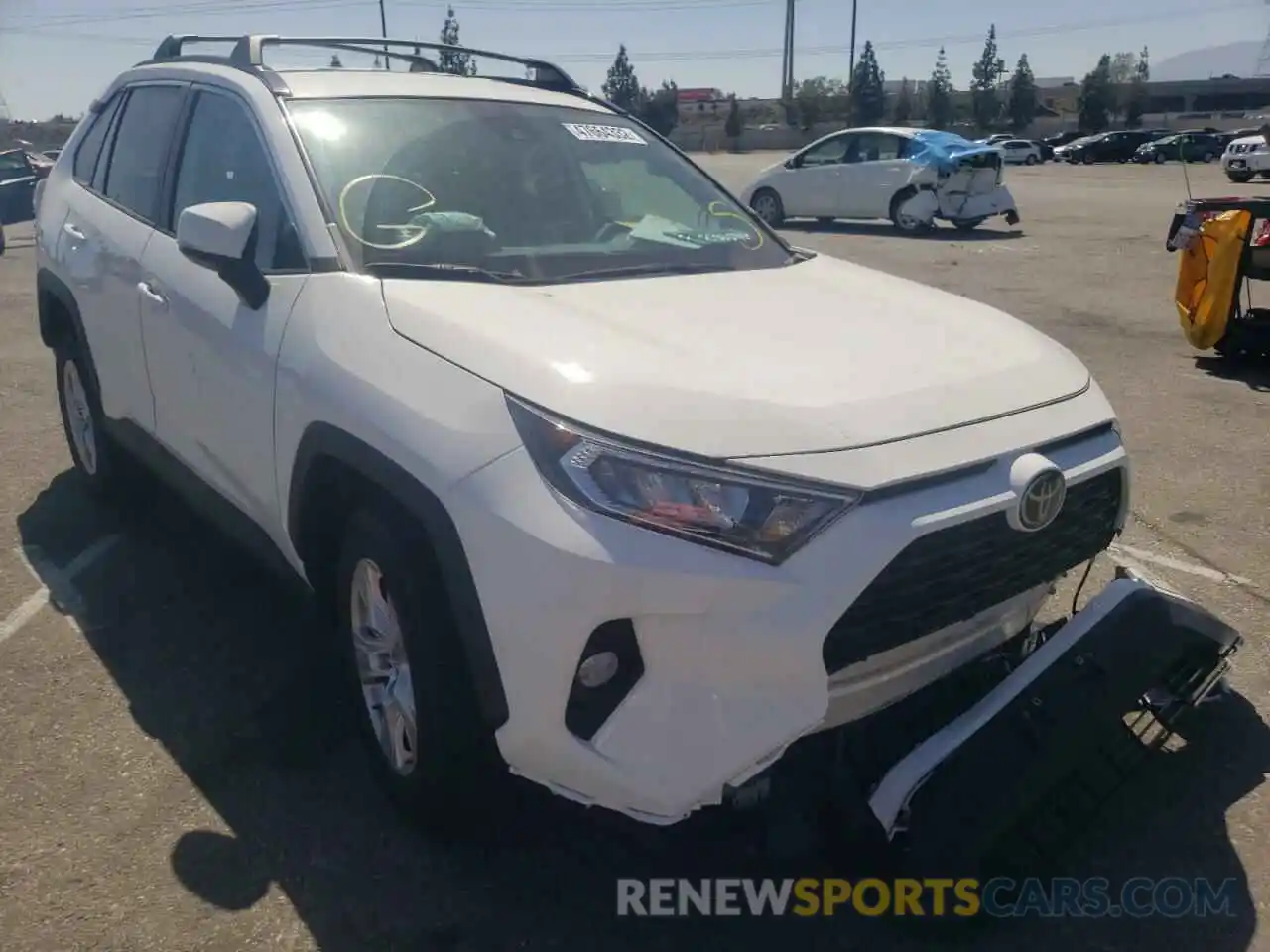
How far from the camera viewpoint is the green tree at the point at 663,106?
54225mm

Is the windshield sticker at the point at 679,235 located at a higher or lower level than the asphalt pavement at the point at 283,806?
higher

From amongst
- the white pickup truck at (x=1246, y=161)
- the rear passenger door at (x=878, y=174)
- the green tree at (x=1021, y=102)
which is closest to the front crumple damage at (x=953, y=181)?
the rear passenger door at (x=878, y=174)

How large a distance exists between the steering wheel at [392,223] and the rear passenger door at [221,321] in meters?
0.15

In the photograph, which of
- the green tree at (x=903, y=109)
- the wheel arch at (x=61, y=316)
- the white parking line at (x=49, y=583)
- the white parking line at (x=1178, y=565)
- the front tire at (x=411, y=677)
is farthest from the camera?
the green tree at (x=903, y=109)

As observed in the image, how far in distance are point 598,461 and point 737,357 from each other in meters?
0.51

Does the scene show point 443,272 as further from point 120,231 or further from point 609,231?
point 120,231

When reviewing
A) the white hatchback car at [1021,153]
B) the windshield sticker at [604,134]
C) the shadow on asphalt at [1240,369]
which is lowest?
the white hatchback car at [1021,153]

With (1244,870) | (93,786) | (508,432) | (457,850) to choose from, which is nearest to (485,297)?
(508,432)

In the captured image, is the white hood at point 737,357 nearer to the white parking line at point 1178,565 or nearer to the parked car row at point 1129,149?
the white parking line at point 1178,565

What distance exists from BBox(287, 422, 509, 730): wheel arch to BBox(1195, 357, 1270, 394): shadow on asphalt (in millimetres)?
6580

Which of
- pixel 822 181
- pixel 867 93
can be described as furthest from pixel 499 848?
pixel 867 93

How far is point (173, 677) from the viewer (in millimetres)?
3736

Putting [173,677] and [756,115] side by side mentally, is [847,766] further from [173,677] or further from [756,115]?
[756,115]

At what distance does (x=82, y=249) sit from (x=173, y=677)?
1874 mm
